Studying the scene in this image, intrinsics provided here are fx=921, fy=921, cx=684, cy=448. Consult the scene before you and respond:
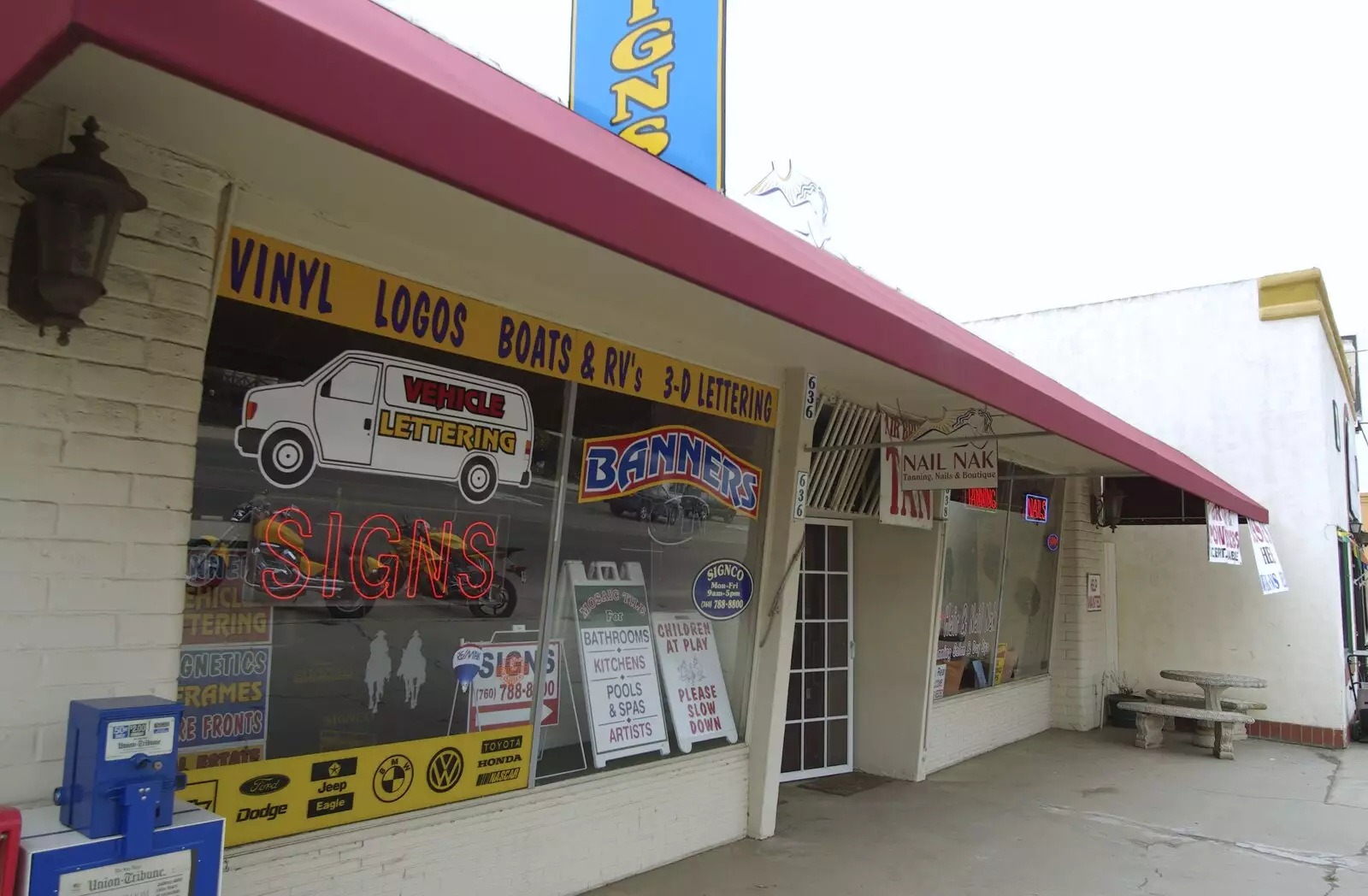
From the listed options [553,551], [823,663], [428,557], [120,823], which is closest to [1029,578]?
[823,663]

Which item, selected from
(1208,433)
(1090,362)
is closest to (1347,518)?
(1208,433)

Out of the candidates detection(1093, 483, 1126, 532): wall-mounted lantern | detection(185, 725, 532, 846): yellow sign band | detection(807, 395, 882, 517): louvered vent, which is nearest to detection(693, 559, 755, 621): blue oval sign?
detection(807, 395, 882, 517): louvered vent

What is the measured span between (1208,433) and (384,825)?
39.4 ft

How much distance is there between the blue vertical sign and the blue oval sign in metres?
2.57

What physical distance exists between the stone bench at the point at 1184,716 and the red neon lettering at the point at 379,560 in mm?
9215

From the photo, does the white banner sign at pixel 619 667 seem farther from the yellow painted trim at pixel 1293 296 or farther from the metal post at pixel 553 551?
the yellow painted trim at pixel 1293 296

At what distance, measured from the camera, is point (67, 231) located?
2830mm

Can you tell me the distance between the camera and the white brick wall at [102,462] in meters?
2.95

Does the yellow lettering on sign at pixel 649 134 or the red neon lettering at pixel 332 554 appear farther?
the yellow lettering on sign at pixel 649 134

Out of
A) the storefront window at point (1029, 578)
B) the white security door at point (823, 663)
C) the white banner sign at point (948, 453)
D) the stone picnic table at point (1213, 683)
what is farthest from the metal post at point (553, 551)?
the stone picnic table at point (1213, 683)

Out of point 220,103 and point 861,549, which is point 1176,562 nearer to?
point 861,549

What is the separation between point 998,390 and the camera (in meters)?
5.58

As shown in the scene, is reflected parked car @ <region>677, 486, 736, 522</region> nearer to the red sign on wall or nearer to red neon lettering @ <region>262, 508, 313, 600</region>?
red neon lettering @ <region>262, 508, 313, 600</region>

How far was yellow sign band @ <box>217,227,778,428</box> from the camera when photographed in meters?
3.85
